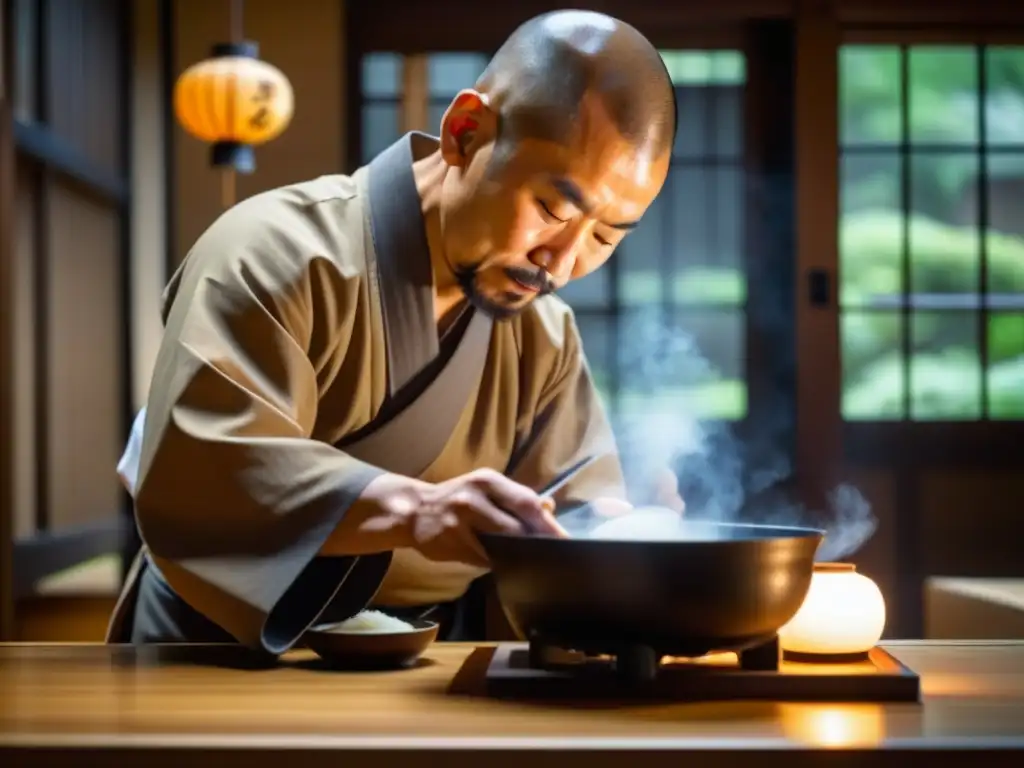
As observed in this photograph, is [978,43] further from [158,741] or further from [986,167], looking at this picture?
[158,741]

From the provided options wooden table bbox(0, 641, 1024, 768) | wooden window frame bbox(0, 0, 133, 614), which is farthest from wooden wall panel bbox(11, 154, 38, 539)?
wooden table bbox(0, 641, 1024, 768)

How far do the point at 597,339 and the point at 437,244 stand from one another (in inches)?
162

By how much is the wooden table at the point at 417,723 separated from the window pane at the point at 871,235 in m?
4.56

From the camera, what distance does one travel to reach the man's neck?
6.71ft

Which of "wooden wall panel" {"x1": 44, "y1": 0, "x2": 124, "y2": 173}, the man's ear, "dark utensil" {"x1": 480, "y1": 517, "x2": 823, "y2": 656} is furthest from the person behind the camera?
"wooden wall panel" {"x1": 44, "y1": 0, "x2": 124, "y2": 173}

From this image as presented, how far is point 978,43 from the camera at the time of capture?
5961mm

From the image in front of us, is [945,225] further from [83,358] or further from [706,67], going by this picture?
[83,358]

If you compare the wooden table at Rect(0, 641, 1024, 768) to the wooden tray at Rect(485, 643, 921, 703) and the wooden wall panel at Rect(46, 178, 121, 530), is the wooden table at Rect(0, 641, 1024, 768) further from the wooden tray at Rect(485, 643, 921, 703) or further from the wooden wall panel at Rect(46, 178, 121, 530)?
the wooden wall panel at Rect(46, 178, 121, 530)

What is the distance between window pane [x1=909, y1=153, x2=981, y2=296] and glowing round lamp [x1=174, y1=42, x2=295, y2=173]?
3.07m

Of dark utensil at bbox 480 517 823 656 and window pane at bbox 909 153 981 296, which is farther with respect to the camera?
window pane at bbox 909 153 981 296

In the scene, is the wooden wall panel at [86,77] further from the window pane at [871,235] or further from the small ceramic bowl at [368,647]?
the small ceramic bowl at [368,647]

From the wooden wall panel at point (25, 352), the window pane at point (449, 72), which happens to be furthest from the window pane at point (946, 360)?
the wooden wall panel at point (25, 352)

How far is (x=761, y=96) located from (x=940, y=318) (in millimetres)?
1357

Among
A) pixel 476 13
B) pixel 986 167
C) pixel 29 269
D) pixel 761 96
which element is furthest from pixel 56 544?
pixel 986 167
